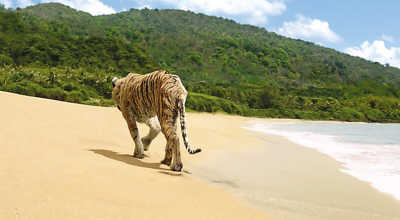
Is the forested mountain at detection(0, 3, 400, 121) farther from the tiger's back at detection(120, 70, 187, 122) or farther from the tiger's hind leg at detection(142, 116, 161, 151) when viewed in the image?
the tiger's back at detection(120, 70, 187, 122)

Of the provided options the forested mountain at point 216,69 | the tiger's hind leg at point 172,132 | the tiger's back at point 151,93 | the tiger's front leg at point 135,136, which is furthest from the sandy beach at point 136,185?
the forested mountain at point 216,69

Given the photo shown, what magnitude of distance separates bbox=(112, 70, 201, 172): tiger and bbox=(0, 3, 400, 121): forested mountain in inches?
902

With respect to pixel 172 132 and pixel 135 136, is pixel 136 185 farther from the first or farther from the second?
pixel 135 136

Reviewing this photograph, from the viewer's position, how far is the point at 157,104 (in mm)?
5707

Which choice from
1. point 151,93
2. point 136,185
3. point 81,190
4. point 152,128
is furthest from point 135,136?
point 81,190

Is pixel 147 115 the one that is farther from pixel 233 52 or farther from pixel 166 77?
pixel 233 52

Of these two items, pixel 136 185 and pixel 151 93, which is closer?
pixel 136 185

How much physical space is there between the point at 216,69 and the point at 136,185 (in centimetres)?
9574

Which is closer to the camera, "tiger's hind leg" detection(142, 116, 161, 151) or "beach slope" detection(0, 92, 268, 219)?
"beach slope" detection(0, 92, 268, 219)

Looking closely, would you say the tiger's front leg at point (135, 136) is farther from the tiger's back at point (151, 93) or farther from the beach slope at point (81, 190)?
the beach slope at point (81, 190)

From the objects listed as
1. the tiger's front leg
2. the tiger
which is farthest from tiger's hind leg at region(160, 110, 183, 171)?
the tiger's front leg

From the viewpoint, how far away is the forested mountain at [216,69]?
1737 inches

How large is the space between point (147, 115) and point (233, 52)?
10859 centimetres

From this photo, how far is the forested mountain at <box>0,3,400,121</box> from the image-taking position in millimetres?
44125
